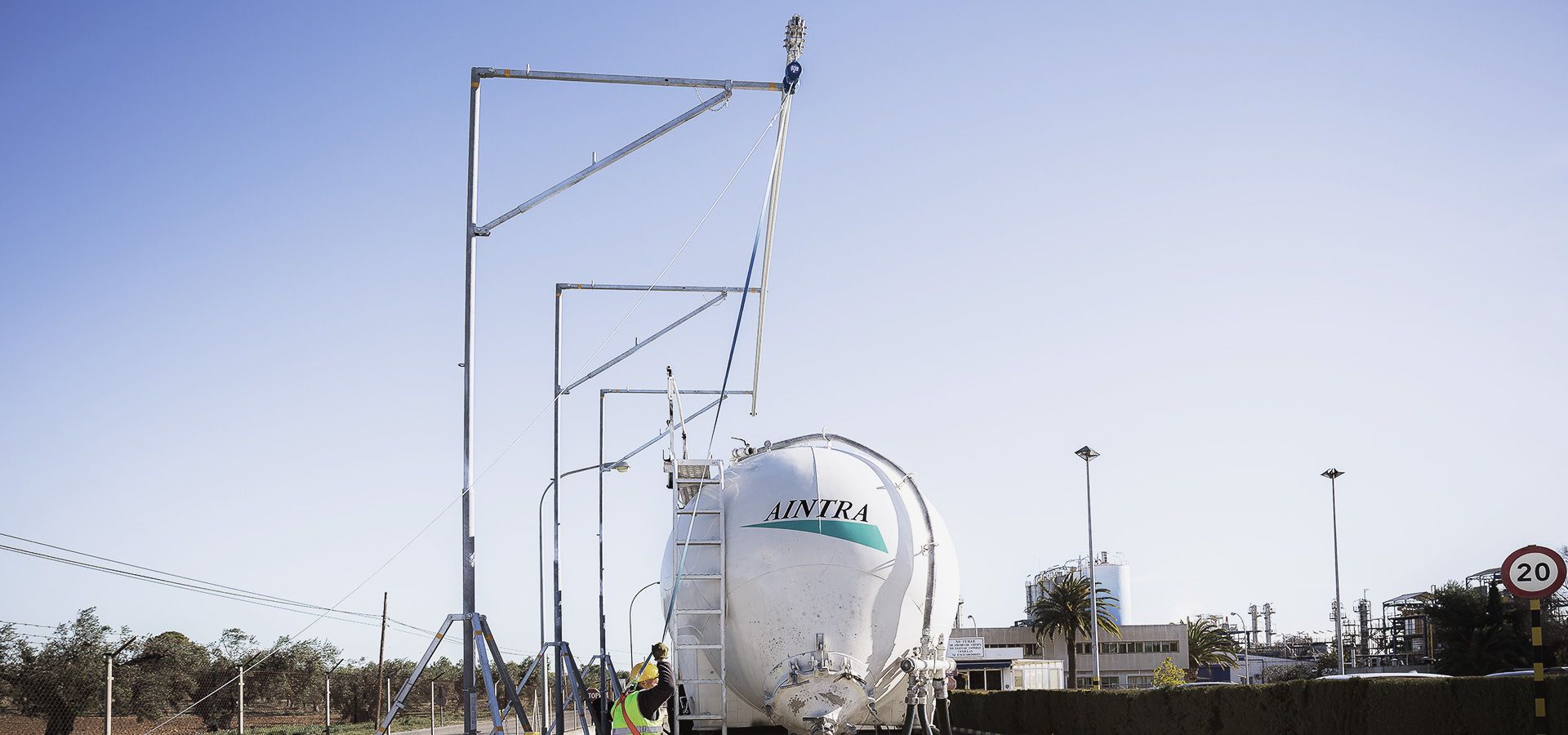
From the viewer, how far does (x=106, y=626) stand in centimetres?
3697

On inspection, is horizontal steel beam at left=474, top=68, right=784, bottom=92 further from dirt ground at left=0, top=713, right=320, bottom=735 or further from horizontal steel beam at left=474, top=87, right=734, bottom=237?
dirt ground at left=0, top=713, right=320, bottom=735

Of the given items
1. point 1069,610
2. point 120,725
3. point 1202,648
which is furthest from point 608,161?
point 1202,648

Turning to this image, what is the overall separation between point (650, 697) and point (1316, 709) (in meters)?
8.68

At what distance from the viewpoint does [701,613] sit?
48.9 ft

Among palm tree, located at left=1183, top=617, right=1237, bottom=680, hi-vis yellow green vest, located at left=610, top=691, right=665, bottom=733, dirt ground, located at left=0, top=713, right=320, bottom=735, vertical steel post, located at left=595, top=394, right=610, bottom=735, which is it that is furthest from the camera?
palm tree, located at left=1183, top=617, right=1237, bottom=680

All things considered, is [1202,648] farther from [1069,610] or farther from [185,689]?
[185,689]

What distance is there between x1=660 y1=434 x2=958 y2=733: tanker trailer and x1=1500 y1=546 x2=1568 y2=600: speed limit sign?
237 inches

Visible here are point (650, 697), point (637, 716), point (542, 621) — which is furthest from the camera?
point (542, 621)

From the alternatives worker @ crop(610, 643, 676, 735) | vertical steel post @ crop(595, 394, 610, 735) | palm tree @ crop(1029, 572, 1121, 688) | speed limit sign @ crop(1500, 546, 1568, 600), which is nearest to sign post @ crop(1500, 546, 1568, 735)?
speed limit sign @ crop(1500, 546, 1568, 600)

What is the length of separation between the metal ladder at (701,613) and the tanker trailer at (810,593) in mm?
17

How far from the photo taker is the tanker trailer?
564 inches

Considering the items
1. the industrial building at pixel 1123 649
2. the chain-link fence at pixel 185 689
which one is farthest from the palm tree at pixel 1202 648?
the chain-link fence at pixel 185 689

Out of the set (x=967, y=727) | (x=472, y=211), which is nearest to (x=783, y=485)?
(x=472, y=211)

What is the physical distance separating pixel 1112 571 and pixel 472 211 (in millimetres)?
65698
